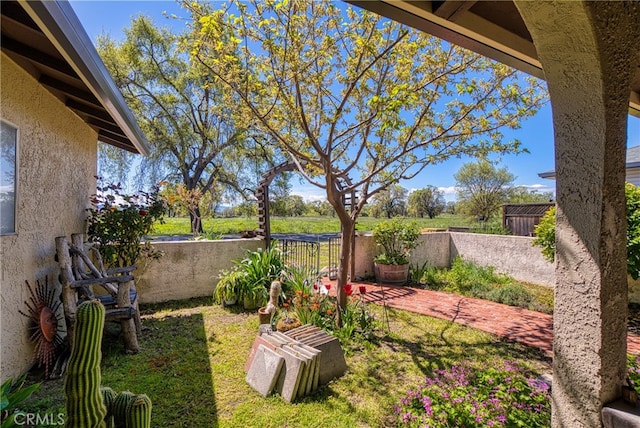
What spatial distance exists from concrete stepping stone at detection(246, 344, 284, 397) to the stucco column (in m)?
2.26

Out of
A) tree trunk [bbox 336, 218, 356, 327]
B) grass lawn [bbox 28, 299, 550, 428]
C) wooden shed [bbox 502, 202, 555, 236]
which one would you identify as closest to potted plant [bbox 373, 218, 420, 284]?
grass lawn [bbox 28, 299, 550, 428]

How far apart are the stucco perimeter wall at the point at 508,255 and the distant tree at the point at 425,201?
24937mm

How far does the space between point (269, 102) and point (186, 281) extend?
151 inches

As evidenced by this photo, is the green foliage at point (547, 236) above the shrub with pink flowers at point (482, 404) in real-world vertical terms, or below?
above

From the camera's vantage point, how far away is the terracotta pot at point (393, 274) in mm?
7246

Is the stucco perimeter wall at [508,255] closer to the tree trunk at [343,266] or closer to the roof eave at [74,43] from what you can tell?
the tree trunk at [343,266]

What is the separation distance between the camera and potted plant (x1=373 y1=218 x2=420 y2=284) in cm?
727

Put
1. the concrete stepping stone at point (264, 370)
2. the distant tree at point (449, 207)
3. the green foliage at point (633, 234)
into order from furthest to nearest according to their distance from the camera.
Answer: the distant tree at point (449, 207)
the green foliage at point (633, 234)
the concrete stepping stone at point (264, 370)

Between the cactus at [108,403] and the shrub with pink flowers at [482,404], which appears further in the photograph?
the shrub with pink flowers at [482,404]

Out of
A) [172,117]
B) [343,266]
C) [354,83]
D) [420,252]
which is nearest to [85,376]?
[343,266]

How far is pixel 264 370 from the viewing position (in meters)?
3.07

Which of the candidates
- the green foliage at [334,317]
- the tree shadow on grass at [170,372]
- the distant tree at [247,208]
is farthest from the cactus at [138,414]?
the distant tree at [247,208]

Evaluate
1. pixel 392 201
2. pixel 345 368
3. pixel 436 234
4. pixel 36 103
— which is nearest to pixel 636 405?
pixel 345 368

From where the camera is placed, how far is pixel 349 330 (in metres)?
4.21
